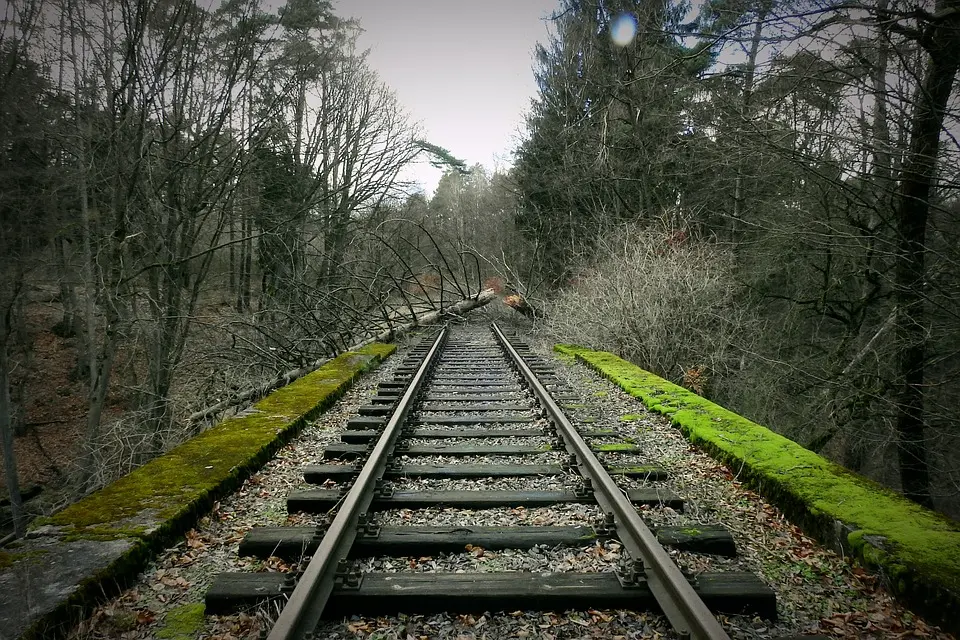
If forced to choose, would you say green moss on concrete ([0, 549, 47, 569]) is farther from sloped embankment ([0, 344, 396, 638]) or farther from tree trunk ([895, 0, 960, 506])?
tree trunk ([895, 0, 960, 506])

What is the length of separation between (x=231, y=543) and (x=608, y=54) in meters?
19.9

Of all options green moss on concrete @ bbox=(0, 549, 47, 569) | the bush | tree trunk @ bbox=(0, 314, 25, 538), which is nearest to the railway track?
green moss on concrete @ bbox=(0, 549, 47, 569)

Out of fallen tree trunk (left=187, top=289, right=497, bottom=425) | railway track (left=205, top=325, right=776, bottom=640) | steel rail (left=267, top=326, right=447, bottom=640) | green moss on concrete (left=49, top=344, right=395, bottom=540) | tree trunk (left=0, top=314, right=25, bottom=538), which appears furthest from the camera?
tree trunk (left=0, top=314, right=25, bottom=538)

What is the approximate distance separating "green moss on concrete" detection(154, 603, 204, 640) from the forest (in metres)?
5.00

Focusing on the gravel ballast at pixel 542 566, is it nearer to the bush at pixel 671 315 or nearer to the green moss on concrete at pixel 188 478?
the green moss on concrete at pixel 188 478

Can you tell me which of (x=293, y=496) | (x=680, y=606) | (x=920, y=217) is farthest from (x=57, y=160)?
(x=920, y=217)

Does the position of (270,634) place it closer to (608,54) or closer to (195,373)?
(195,373)

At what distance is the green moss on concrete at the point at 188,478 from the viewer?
2.86m

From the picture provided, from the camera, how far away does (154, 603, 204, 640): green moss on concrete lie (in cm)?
214

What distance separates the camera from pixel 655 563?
8.13ft

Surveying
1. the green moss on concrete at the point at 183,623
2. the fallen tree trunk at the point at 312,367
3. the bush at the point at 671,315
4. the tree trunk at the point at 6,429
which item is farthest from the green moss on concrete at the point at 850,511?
the tree trunk at the point at 6,429

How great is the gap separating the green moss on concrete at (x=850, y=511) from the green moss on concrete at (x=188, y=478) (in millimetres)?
3860

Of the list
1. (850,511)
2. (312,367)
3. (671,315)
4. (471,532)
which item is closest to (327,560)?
(471,532)

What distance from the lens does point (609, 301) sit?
10.5 meters
